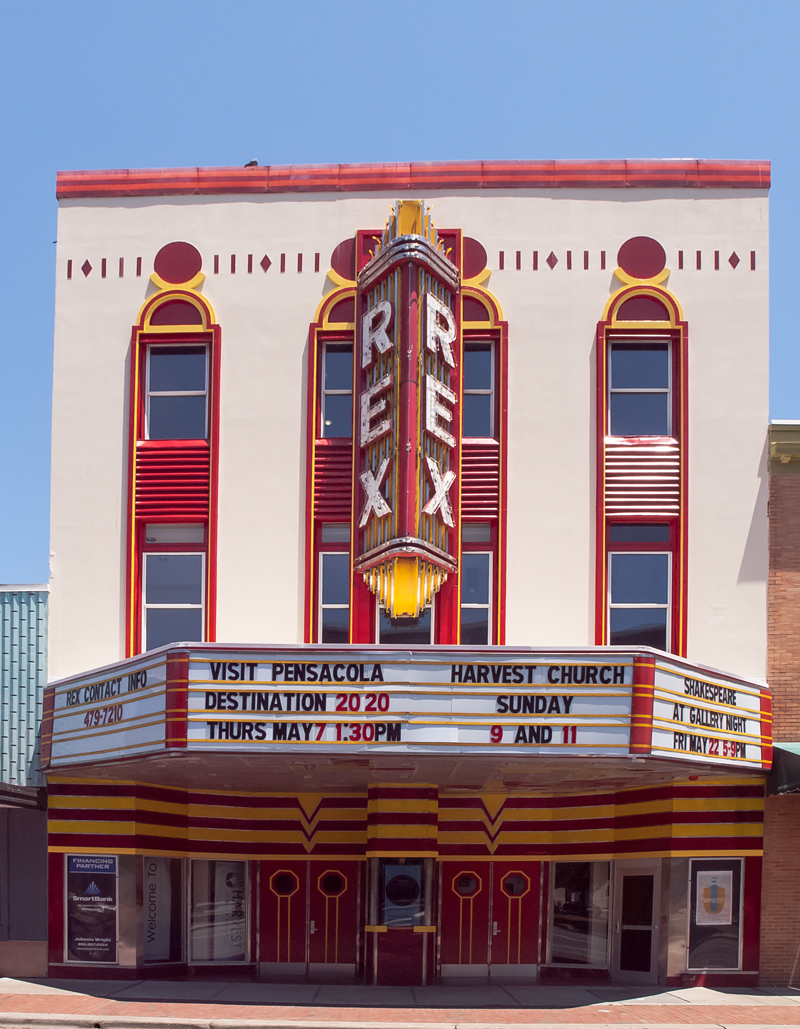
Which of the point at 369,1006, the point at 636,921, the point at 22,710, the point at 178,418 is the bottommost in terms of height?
the point at 369,1006

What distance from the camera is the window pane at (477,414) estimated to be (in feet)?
60.5

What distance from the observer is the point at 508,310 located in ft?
60.5

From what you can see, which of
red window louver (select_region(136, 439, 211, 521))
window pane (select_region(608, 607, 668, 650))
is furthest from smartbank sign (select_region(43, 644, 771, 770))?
red window louver (select_region(136, 439, 211, 521))

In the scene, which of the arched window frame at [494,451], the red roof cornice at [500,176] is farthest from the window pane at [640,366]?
the red roof cornice at [500,176]

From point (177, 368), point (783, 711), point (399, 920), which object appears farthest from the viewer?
point (177, 368)

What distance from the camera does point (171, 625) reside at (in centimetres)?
1822

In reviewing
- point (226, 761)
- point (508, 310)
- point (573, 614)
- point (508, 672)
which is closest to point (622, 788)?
point (573, 614)

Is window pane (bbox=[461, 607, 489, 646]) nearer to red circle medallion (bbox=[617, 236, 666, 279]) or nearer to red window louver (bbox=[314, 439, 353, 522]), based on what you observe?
red window louver (bbox=[314, 439, 353, 522])

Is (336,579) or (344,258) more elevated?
(344,258)

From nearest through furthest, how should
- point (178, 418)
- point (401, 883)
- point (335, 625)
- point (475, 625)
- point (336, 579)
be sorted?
point (401, 883)
point (475, 625)
point (335, 625)
point (336, 579)
point (178, 418)

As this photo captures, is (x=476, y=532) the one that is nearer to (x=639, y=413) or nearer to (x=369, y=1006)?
(x=639, y=413)

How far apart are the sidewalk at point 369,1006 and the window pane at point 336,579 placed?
6.18 m

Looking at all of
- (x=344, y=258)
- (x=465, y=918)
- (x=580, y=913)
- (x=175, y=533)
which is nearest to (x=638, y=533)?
(x=580, y=913)

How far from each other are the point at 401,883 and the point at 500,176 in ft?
39.5
